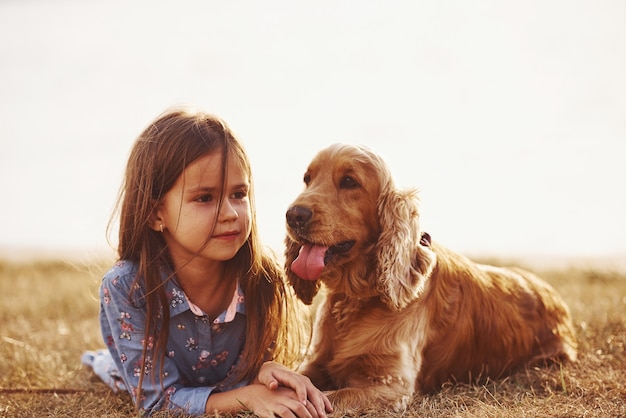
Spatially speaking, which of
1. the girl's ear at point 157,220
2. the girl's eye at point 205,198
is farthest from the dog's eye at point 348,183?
the girl's ear at point 157,220

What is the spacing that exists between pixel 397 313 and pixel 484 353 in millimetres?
596

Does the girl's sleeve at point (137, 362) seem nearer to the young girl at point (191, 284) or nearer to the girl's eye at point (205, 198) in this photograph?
the young girl at point (191, 284)

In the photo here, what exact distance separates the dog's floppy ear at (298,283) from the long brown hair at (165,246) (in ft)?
0.28

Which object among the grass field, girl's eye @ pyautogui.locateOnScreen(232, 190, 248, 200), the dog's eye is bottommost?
the grass field

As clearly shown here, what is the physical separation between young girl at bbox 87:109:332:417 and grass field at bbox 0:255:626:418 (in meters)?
0.32

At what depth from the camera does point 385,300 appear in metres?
3.21

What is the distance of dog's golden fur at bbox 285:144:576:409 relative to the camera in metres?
3.15

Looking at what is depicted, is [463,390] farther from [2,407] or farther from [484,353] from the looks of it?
[2,407]

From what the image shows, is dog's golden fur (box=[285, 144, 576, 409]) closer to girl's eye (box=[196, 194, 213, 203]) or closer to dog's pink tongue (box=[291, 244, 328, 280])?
dog's pink tongue (box=[291, 244, 328, 280])

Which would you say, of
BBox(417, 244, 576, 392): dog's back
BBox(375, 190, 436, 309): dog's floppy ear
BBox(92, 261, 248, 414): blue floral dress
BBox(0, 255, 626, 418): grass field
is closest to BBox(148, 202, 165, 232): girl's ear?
BBox(92, 261, 248, 414): blue floral dress

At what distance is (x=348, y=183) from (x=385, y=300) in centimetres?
62

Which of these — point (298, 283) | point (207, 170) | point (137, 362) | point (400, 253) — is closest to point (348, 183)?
point (400, 253)

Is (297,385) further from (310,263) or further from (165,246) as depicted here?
(165,246)

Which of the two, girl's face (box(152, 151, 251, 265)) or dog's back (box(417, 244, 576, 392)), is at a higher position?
girl's face (box(152, 151, 251, 265))
